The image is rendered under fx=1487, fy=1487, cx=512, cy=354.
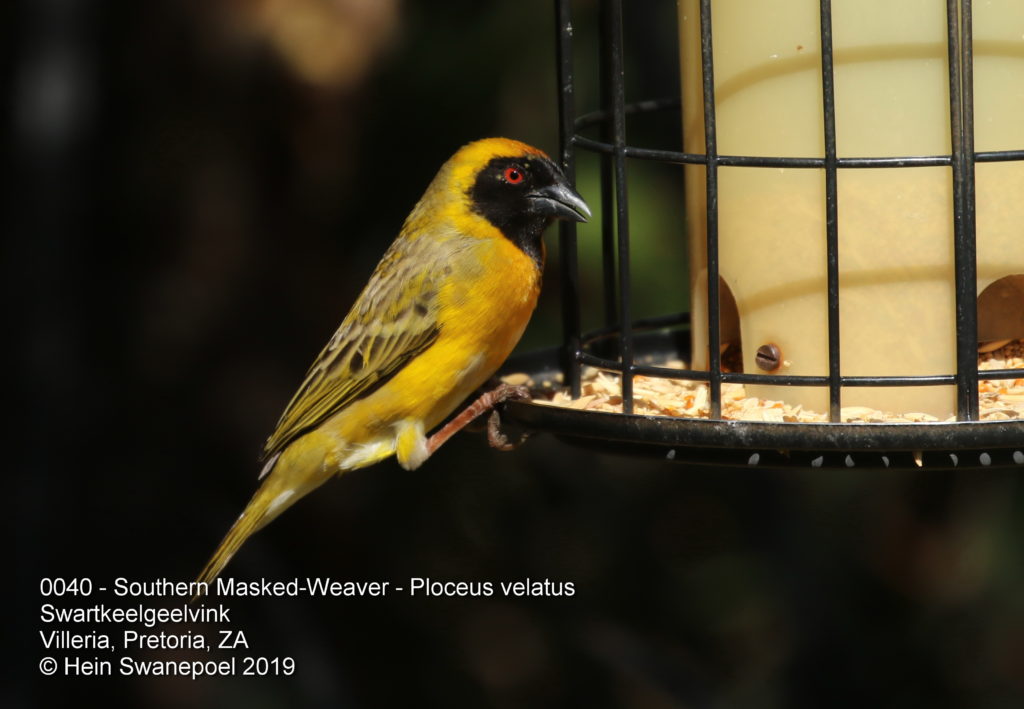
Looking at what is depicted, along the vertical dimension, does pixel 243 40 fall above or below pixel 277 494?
above

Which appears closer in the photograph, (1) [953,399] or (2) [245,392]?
(1) [953,399]

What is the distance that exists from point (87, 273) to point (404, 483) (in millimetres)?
1936

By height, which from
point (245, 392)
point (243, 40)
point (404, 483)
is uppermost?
point (243, 40)

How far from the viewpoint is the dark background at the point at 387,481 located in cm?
734

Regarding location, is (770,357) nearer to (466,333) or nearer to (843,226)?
(843,226)

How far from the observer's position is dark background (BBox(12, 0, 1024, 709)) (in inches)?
289

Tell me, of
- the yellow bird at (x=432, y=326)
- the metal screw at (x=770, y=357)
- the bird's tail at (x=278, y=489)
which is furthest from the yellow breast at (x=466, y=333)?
the metal screw at (x=770, y=357)

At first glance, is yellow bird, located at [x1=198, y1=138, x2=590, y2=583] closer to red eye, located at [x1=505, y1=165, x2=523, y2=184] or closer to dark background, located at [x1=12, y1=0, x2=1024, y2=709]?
red eye, located at [x1=505, y1=165, x2=523, y2=184]

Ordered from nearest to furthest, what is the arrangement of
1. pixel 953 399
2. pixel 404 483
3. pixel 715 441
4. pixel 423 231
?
pixel 715 441, pixel 953 399, pixel 423 231, pixel 404 483

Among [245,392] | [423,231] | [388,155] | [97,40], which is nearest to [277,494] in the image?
[423,231]

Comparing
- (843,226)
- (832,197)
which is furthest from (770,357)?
(832,197)

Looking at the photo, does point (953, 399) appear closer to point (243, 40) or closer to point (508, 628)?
point (508, 628)

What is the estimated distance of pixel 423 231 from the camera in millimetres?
5805

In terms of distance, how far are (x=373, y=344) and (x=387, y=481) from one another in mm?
2283
